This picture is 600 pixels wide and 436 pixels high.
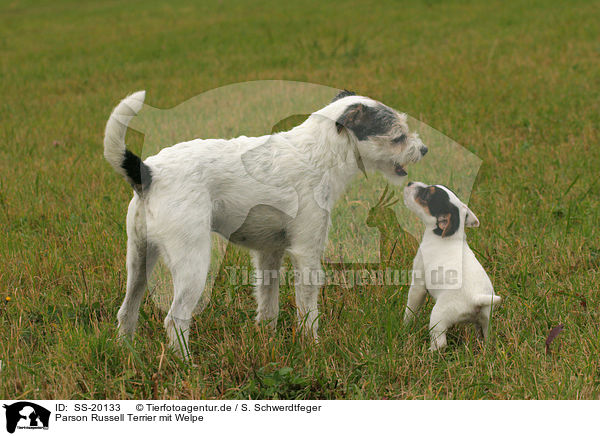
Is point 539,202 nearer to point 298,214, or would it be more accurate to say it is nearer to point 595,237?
point 595,237

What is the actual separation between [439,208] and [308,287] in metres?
0.97

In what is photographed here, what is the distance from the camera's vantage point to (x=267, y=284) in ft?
13.7

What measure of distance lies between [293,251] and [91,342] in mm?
1316

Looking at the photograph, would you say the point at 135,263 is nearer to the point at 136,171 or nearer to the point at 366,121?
the point at 136,171

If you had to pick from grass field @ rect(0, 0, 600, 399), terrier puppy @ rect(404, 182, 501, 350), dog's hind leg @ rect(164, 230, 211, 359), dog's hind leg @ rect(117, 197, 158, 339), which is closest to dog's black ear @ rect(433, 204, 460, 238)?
terrier puppy @ rect(404, 182, 501, 350)

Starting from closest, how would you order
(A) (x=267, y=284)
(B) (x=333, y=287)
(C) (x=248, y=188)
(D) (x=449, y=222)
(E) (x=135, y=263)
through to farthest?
(C) (x=248, y=188)
(E) (x=135, y=263)
(D) (x=449, y=222)
(A) (x=267, y=284)
(B) (x=333, y=287)

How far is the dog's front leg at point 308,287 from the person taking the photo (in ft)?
12.2

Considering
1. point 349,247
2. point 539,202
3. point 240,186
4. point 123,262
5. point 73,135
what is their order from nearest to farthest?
1. point 240,186
2. point 349,247
3. point 123,262
4. point 539,202
5. point 73,135

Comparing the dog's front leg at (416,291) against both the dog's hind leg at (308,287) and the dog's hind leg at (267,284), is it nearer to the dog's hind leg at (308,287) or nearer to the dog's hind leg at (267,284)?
the dog's hind leg at (308,287)

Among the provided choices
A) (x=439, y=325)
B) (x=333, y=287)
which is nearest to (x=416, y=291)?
(x=439, y=325)

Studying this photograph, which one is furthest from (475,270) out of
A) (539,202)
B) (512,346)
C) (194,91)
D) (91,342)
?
(194,91)

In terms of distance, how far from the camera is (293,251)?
12.2ft
